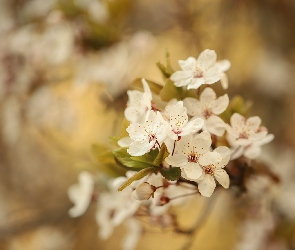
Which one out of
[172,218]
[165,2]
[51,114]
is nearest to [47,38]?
[51,114]

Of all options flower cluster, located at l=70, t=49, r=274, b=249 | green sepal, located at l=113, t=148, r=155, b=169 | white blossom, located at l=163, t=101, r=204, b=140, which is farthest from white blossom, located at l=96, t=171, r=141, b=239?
white blossom, located at l=163, t=101, r=204, b=140

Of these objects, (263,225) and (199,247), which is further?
(199,247)

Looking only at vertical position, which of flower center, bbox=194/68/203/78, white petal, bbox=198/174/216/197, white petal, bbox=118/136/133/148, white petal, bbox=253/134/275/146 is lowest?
white petal, bbox=253/134/275/146

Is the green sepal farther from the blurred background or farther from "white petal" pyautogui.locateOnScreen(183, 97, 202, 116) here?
the blurred background

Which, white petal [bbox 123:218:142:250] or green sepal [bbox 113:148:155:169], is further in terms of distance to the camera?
white petal [bbox 123:218:142:250]

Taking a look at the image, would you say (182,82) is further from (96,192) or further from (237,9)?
(237,9)

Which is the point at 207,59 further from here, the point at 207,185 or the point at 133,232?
the point at 133,232

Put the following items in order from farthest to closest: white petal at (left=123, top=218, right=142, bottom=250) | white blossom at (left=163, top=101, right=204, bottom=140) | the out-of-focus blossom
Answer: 1. the out-of-focus blossom
2. white petal at (left=123, top=218, right=142, bottom=250)
3. white blossom at (left=163, top=101, right=204, bottom=140)
